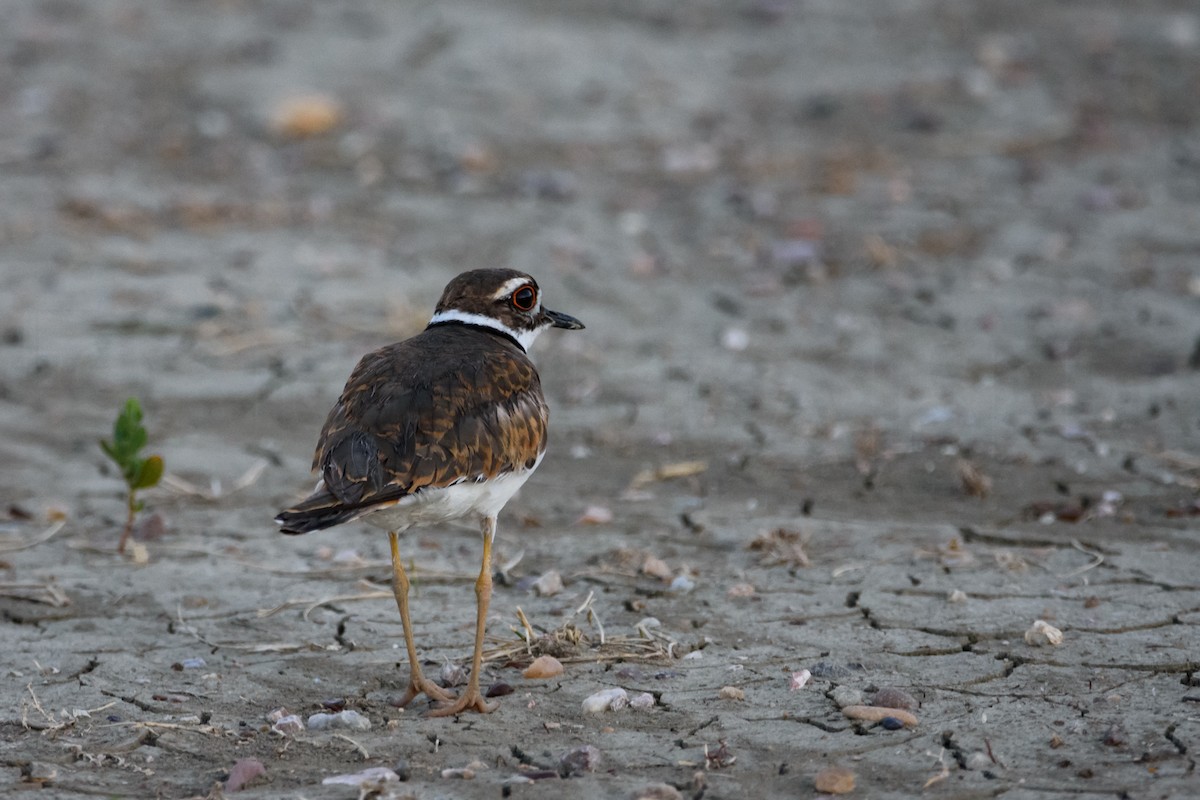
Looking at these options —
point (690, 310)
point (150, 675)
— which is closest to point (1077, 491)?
point (690, 310)

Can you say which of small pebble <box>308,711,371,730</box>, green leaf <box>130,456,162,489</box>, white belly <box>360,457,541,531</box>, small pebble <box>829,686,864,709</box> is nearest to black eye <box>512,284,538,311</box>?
white belly <box>360,457,541,531</box>

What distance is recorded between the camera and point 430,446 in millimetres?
4645

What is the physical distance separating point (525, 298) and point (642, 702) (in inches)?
67.5

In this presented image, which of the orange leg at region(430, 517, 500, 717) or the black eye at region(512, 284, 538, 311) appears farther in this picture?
the black eye at region(512, 284, 538, 311)

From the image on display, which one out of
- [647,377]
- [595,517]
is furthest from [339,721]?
[647,377]

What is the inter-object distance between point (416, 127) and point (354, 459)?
24.6 ft

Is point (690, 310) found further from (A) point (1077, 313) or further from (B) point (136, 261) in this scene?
(B) point (136, 261)

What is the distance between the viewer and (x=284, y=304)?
8922 mm

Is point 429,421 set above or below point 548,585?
above

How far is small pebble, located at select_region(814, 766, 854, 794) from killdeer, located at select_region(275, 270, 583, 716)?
3.81 feet

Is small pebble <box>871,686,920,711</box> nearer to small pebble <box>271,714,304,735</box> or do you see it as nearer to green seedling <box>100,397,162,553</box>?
small pebble <box>271,714,304,735</box>

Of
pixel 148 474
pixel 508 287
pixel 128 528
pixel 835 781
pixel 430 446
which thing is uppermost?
pixel 508 287

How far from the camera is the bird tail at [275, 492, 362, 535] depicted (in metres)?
4.31

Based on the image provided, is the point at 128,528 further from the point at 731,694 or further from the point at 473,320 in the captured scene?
the point at 731,694
